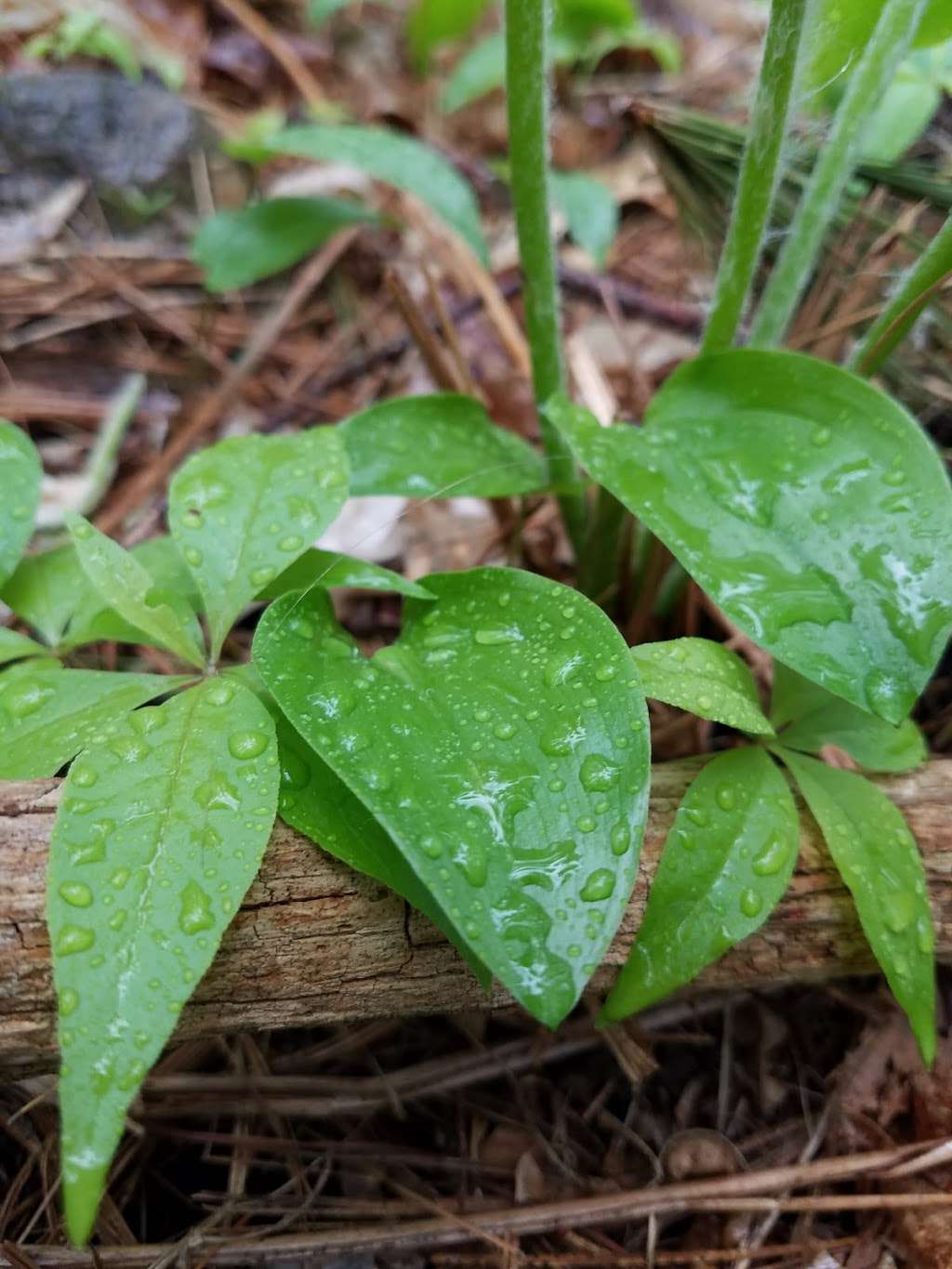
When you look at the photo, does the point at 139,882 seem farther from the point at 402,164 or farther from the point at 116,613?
the point at 402,164

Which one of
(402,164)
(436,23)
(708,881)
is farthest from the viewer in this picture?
(436,23)

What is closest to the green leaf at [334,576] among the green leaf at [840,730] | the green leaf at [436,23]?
the green leaf at [840,730]

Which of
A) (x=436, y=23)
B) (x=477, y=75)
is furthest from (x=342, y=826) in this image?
(x=436, y=23)

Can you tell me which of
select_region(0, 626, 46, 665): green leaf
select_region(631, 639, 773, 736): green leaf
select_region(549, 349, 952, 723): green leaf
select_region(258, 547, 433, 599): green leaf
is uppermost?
select_region(549, 349, 952, 723): green leaf

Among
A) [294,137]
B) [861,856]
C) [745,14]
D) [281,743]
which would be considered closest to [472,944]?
[281,743]

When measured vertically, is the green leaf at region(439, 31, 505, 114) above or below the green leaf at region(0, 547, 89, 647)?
above

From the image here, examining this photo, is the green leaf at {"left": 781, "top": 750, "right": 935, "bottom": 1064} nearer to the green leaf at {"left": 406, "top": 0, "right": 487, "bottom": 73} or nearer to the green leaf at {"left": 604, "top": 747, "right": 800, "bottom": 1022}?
the green leaf at {"left": 604, "top": 747, "right": 800, "bottom": 1022}

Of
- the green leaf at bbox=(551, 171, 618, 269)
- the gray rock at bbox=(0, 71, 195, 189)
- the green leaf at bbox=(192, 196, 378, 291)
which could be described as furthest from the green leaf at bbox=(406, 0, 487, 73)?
the green leaf at bbox=(192, 196, 378, 291)
